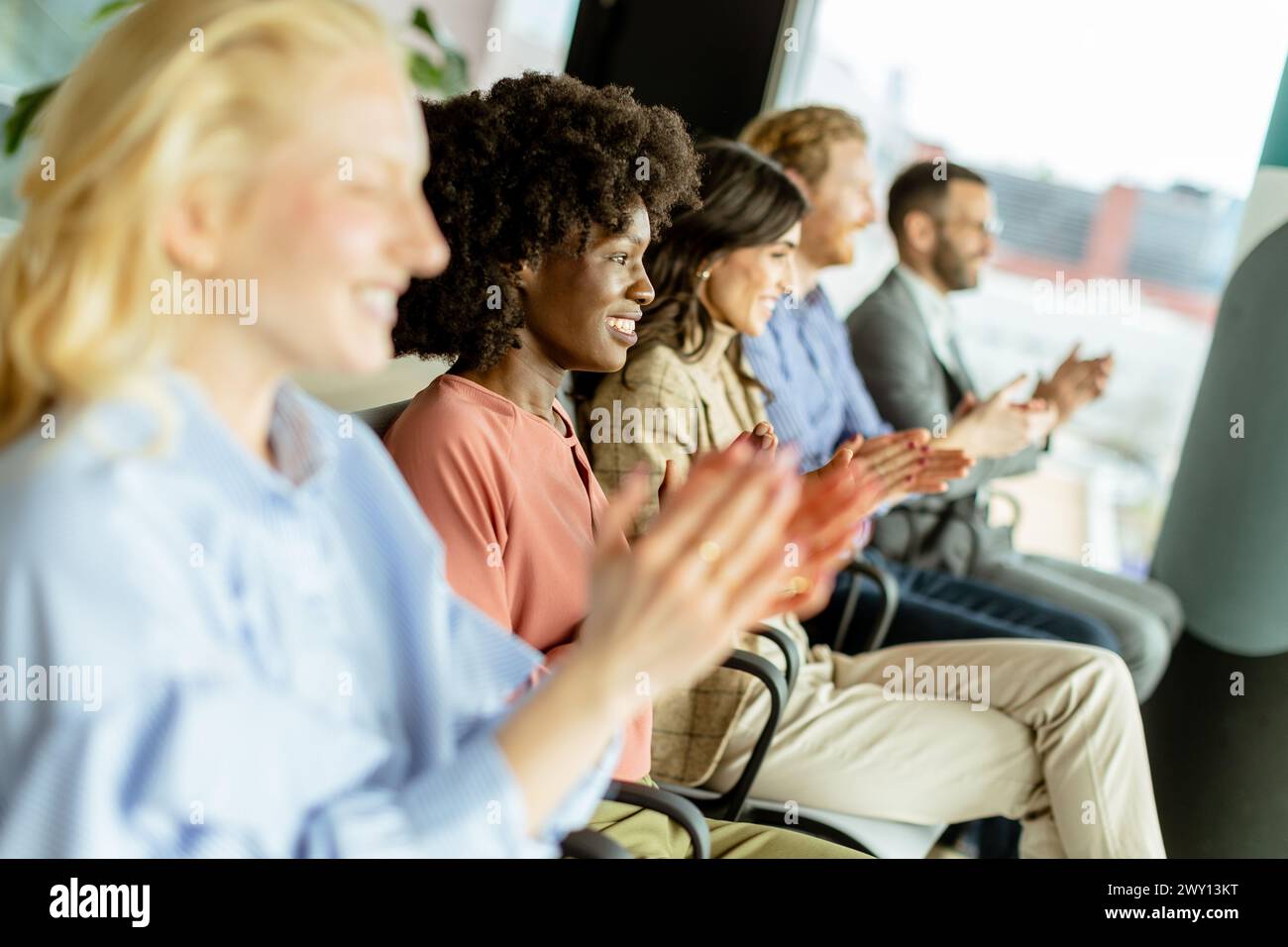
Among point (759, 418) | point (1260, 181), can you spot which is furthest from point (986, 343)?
point (759, 418)

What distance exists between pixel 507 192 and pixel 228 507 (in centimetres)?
69

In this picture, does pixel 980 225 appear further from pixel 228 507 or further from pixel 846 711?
pixel 228 507

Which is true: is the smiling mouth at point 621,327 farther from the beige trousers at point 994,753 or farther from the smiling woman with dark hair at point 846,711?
the beige trousers at point 994,753

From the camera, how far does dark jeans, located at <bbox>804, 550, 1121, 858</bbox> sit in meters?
2.33

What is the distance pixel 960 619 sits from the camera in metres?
2.39

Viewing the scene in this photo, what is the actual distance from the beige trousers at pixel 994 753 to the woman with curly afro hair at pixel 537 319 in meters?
0.42

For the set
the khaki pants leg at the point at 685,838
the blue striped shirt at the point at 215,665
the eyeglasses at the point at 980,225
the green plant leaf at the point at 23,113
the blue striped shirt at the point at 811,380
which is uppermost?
the eyeglasses at the point at 980,225

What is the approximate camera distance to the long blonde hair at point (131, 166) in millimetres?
685

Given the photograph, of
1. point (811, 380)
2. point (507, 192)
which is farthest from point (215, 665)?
point (811, 380)

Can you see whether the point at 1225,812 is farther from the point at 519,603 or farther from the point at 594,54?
the point at 594,54

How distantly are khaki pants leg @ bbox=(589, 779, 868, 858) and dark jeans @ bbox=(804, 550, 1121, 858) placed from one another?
1.02 metres

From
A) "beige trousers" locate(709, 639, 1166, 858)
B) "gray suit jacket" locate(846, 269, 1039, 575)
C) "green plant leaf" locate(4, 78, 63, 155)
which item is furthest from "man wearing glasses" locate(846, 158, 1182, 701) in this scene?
"green plant leaf" locate(4, 78, 63, 155)

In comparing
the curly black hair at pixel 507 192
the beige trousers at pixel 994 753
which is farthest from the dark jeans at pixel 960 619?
the curly black hair at pixel 507 192
